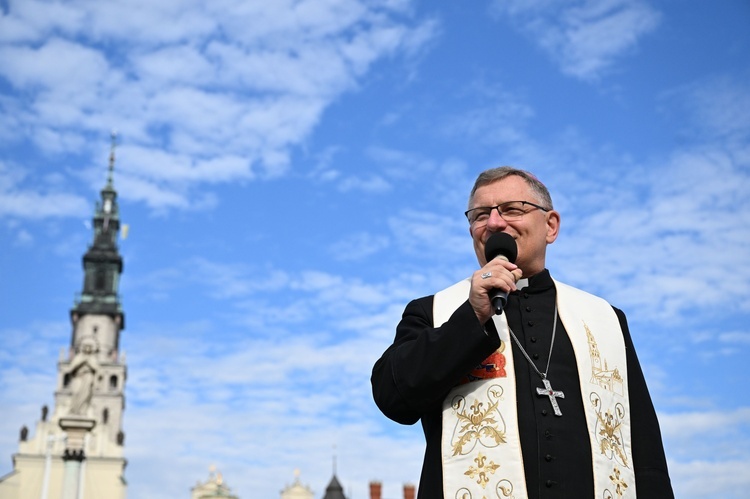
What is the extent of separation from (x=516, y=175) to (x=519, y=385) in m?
0.91

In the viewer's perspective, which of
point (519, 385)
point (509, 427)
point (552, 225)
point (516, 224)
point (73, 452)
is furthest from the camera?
point (73, 452)

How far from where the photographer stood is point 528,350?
366cm

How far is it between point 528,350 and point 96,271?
91.3 meters

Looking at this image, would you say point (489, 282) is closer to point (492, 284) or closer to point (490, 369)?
point (492, 284)

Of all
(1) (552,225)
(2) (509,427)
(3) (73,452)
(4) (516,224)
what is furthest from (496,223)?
(3) (73,452)

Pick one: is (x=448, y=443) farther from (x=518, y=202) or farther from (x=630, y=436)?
(x=518, y=202)

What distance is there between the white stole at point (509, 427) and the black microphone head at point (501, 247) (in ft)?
1.18

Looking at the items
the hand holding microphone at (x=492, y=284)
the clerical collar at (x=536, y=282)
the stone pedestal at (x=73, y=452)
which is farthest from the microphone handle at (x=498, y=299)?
the stone pedestal at (x=73, y=452)

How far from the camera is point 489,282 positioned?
10.6 feet

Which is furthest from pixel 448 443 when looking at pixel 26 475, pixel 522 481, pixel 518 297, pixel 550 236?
pixel 26 475

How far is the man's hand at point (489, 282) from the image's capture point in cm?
320

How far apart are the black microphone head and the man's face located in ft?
0.41

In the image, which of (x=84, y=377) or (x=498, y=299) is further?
(x=84, y=377)

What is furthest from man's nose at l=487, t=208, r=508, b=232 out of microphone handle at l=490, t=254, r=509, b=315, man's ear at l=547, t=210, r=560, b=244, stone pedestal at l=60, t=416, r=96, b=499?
stone pedestal at l=60, t=416, r=96, b=499
